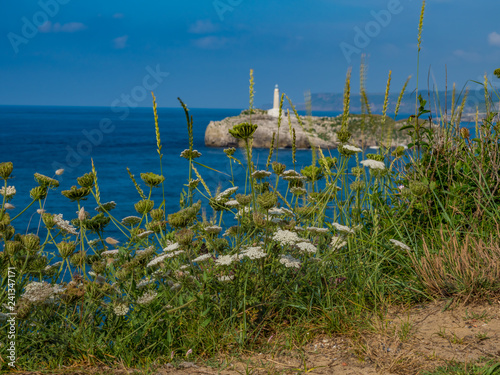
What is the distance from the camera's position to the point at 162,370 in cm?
221

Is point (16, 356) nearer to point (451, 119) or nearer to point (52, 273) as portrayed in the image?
point (52, 273)

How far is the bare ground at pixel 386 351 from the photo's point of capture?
2.20 metres

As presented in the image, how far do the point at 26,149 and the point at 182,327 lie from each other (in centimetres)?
6441

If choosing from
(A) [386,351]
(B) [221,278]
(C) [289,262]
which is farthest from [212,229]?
(A) [386,351]

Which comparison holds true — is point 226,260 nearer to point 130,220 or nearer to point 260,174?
point 260,174

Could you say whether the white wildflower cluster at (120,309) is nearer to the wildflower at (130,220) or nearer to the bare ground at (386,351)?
the bare ground at (386,351)

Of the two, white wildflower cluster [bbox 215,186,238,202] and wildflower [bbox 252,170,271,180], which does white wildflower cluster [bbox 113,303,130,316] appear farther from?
wildflower [bbox 252,170,271,180]

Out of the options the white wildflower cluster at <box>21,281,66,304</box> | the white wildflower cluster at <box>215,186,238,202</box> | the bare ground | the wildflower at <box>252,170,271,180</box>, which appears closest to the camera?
the white wildflower cluster at <box>21,281,66,304</box>

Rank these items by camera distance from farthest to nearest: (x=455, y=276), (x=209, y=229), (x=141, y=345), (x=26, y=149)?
1. (x=26, y=149)
2. (x=455, y=276)
3. (x=209, y=229)
4. (x=141, y=345)

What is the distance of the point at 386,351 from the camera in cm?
234

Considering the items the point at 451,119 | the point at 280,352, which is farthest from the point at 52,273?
the point at 451,119

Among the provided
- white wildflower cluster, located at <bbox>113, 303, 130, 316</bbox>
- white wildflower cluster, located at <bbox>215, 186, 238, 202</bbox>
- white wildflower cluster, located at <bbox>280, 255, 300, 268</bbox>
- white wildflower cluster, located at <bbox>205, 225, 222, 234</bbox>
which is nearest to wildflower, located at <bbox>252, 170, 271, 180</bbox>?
white wildflower cluster, located at <bbox>215, 186, 238, 202</bbox>

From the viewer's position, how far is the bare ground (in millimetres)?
2201

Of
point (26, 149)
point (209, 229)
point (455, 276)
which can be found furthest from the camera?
point (26, 149)
